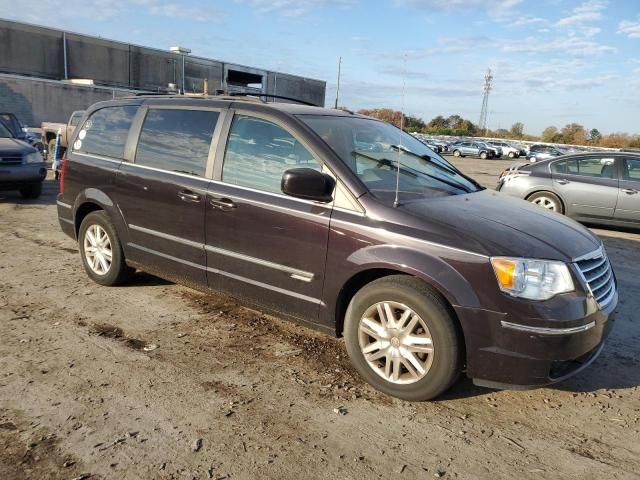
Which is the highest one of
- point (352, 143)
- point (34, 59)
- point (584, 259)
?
point (34, 59)

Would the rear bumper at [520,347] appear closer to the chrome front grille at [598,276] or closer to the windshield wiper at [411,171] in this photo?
the chrome front grille at [598,276]

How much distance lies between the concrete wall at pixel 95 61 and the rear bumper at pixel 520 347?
3871cm

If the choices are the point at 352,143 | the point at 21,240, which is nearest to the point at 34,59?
the point at 21,240

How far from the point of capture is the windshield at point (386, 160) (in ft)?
12.1

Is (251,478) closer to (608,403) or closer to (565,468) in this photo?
(565,468)

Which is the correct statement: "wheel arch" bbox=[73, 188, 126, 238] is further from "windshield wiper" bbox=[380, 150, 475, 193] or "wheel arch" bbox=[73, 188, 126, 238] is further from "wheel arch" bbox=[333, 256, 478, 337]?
"windshield wiper" bbox=[380, 150, 475, 193]

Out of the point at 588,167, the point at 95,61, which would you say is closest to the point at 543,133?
the point at 95,61

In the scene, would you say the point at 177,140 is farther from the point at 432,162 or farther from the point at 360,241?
the point at 432,162

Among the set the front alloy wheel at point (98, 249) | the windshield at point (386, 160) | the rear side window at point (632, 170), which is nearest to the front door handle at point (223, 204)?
the windshield at point (386, 160)

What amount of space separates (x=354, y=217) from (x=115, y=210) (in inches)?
102

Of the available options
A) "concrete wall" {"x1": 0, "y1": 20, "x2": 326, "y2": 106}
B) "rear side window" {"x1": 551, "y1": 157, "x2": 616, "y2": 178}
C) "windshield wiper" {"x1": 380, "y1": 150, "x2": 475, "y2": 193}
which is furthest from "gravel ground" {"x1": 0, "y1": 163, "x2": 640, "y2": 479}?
"concrete wall" {"x1": 0, "y1": 20, "x2": 326, "y2": 106}

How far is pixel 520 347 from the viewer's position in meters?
2.99

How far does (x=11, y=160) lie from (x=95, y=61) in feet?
137

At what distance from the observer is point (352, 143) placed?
3.96m
